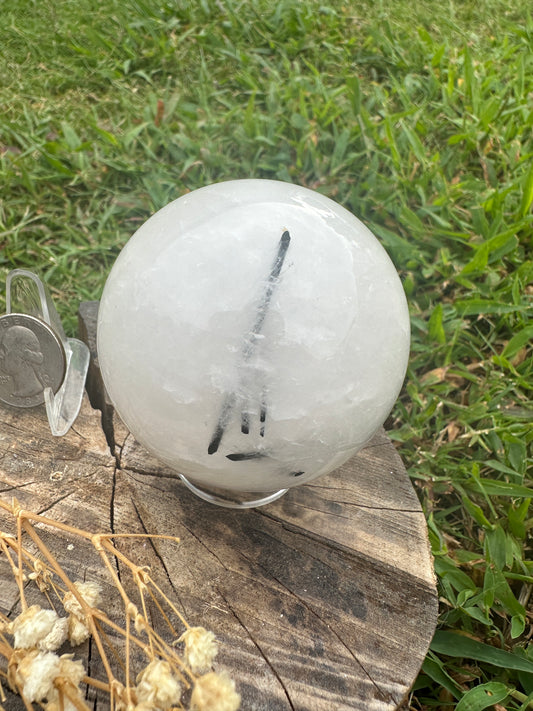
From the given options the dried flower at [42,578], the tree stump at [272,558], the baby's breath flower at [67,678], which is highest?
the baby's breath flower at [67,678]

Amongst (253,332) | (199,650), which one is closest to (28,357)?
(253,332)

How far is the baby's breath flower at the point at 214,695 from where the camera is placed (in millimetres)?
659

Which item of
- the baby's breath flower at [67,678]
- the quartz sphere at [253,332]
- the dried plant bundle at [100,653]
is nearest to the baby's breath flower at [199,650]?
the dried plant bundle at [100,653]

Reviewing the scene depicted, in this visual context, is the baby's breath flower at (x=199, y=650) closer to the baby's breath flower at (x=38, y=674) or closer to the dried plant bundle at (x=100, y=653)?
the dried plant bundle at (x=100, y=653)

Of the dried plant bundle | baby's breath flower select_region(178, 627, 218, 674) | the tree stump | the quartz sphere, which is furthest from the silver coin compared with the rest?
baby's breath flower select_region(178, 627, 218, 674)

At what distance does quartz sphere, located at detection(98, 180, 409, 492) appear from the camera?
89 centimetres

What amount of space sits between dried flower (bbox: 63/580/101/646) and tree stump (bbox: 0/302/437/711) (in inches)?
1.9

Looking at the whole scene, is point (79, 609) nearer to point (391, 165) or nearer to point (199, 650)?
point (199, 650)

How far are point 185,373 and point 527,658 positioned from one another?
0.93 m

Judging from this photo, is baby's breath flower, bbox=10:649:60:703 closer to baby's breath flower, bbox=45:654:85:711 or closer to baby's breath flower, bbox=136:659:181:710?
baby's breath flower, bbox=45:654:85:711

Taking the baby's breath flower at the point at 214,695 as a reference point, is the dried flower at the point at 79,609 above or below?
below

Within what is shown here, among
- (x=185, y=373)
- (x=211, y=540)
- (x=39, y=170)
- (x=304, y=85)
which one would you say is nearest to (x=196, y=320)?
(x=185, y=373)

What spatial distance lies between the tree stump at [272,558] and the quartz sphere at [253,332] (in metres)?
0.20

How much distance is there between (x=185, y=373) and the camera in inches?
36.0
